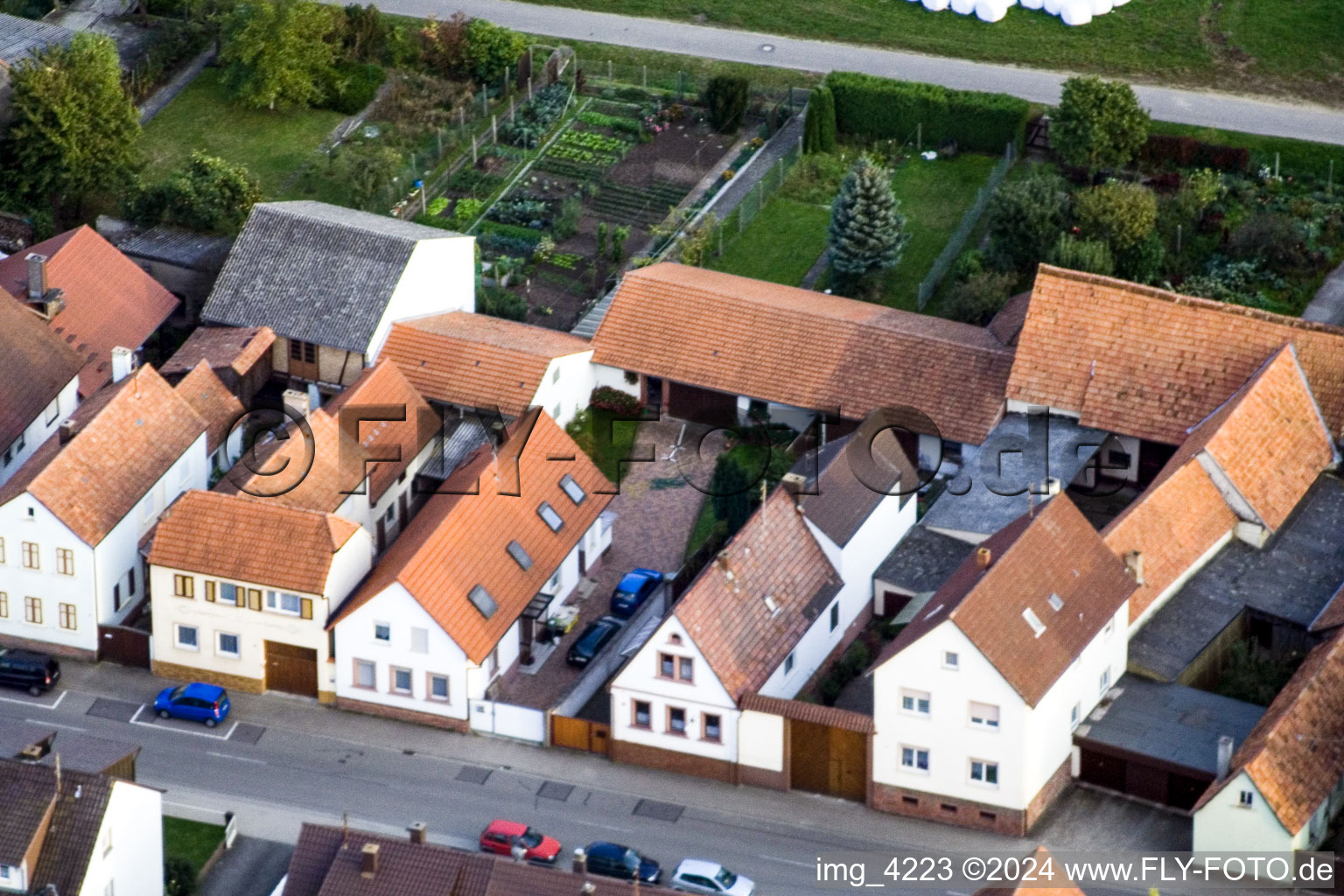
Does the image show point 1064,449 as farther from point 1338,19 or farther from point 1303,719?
point 1338,19

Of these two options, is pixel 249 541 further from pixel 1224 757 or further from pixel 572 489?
pixel 1224 757

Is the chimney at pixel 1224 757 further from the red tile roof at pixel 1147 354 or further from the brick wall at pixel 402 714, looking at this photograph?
the brick wall at pixel 402 714

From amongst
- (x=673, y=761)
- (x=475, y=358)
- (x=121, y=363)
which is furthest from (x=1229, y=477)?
(x=121, y=363)

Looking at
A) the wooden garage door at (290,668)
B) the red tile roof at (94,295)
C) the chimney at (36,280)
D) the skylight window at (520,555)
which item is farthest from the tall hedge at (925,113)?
the wooden garage door at (290,668)

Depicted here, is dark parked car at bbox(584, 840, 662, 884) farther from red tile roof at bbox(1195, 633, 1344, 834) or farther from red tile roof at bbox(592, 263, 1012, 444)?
red tile roof at bbox(592, 263, 1012, 444)

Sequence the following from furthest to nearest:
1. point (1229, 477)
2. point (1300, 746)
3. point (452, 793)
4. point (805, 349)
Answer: point (805, 349) → point (1229, 477) → point (452, 793) → point (1300, 746)

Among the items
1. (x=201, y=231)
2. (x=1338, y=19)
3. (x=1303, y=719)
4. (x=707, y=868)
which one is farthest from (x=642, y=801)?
(x=1338, y=19)
